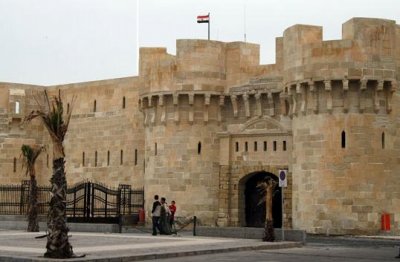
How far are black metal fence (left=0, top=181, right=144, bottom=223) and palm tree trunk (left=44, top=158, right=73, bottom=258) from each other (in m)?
13.2

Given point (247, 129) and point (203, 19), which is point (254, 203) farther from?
point (203, 19)

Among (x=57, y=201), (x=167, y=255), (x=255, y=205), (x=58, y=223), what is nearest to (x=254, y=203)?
(x=255, y=205)

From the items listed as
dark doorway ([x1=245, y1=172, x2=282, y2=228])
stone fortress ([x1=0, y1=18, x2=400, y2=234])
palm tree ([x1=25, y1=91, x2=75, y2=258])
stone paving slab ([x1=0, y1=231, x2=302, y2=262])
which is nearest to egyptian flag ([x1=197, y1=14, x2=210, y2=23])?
stone fortress ([x1=0, y1=18, x2=400, y2=234])

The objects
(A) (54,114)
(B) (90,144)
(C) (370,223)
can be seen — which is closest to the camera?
(A) (54,114)

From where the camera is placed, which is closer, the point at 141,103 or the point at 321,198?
the point at 321,198

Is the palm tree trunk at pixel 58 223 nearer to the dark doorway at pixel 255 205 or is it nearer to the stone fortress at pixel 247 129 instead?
the stone fortress at pixel 247 129

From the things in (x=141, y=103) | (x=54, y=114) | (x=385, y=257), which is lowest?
(x=385, y=257)

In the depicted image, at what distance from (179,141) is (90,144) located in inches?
315

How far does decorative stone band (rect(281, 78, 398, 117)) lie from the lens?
2861 cm

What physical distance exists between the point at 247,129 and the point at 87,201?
24.3 feet

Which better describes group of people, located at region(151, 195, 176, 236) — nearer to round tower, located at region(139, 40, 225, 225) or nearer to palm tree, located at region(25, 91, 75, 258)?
round tower, located at region(139, 40, 225, 225)

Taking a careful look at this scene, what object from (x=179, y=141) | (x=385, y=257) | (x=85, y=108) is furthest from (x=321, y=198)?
(x=85, y=108)

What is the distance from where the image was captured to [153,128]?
34.3 meters

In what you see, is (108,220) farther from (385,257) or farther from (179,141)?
(385,257)
